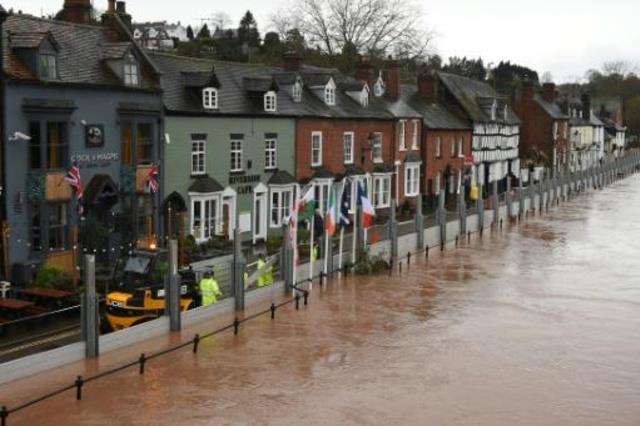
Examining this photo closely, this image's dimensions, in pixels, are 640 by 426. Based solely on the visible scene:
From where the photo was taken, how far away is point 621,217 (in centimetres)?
5609

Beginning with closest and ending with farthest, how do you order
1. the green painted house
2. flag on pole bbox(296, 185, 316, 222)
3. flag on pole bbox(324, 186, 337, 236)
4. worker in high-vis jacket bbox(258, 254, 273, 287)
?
worker in high-vis jacket bbox(258, 254, 273, 287) < flag on pole bbox(296, 185, 316, 222) < flag on pole bbox(324, 186, 337, 236) < the green painted house

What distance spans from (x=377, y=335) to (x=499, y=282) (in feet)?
32.6

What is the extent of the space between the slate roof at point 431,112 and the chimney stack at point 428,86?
15.1 inches

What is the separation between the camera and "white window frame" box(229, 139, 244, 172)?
35.8 m

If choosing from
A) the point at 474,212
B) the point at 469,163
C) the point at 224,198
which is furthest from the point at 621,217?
the point at 224,198

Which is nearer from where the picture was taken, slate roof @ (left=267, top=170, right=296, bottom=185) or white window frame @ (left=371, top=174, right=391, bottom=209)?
slate roof @ (left=267, top=170, right=296, bottom=185)

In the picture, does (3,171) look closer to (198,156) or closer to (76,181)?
(76,181)

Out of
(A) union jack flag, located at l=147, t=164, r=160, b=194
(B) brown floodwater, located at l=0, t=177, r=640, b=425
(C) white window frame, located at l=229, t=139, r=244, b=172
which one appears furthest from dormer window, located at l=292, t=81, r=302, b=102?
(B) brown floodwater, located at l=0, t=177, r=640, b=425

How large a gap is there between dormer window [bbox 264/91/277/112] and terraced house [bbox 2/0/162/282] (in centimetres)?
727

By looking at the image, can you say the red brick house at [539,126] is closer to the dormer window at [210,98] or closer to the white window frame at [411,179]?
the white window frame at [411,179]

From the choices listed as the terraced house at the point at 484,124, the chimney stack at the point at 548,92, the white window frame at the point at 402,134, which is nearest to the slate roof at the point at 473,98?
the terraced house at the point at 484,124

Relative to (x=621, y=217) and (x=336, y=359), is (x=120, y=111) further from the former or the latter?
(x=621, y=217)

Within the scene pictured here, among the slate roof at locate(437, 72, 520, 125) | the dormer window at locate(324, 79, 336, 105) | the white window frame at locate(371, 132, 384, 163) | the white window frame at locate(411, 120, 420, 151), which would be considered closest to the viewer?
the dormer window at locate(324, 79, 336, 105)

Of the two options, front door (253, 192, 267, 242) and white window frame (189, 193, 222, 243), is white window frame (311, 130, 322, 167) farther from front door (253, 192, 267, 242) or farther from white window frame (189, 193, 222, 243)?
white window frame (189, 193, 222, 243)
